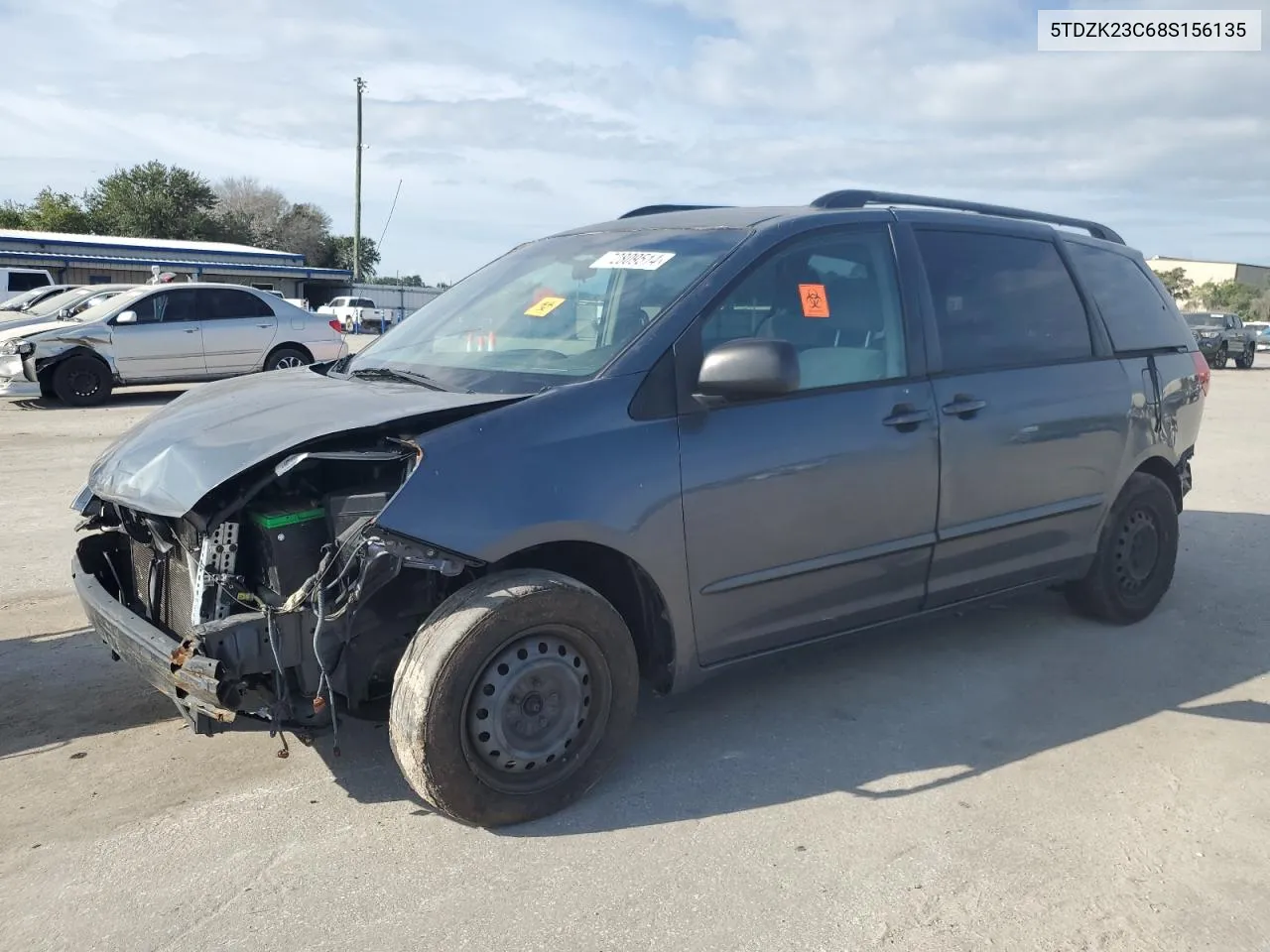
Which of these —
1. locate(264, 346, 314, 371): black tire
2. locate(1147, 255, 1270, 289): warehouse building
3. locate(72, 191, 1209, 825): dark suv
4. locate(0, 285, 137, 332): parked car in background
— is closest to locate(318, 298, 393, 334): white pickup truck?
locate(0, 285, 137, 332): parked car in background

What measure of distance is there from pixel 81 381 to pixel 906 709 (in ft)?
41.2

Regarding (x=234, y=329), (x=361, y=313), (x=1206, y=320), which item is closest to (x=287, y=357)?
(x=234, y=329)

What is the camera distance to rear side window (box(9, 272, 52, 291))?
86.2 feet

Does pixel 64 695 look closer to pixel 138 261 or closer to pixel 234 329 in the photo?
pixel 234 329

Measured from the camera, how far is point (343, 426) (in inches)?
118

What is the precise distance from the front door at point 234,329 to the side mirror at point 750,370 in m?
12.4

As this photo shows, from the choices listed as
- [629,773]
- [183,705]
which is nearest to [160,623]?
[183,705]

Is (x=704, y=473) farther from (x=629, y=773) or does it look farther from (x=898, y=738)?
(x=898, y=738)

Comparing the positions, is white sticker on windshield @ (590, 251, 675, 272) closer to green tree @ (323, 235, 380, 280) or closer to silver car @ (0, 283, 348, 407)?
silver car @ (0, 283, 348, 407)

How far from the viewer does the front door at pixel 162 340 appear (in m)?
13.6

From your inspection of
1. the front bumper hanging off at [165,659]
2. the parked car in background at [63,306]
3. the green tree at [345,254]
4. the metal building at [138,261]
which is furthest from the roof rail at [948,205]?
the green tree at [345,254]

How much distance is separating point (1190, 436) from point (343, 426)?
4.46 m

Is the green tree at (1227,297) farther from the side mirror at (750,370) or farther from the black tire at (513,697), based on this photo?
the black tire at (513,697)

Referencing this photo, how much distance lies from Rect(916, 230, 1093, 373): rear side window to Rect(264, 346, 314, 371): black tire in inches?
470
